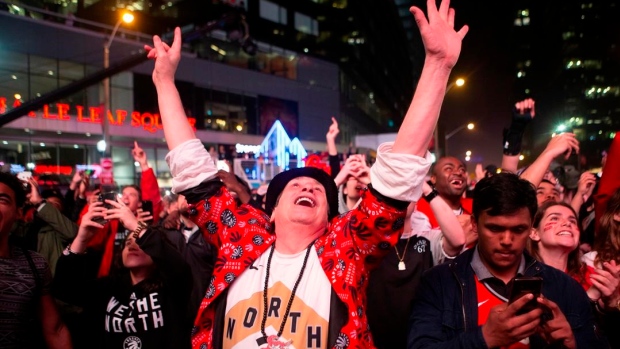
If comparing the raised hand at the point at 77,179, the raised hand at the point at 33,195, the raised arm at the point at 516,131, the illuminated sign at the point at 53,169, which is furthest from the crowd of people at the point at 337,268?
the illuminated sign at the point at 53,169

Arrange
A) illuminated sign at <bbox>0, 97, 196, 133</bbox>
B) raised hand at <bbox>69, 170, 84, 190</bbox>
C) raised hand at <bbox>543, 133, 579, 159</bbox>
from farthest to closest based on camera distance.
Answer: illuminated sign at <bbox>0, 97, 196, 133</bbox> → raised hand at <bbox>69, 170, 84, 190</bbox> → raised hand at <bbox>543, 133, 579, 159</bbox>

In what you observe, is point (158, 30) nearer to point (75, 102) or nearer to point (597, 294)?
point (75, 102)

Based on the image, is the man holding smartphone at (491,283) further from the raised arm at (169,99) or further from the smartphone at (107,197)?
the smartphone at (107,197)

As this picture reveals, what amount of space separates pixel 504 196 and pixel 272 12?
1672 inches

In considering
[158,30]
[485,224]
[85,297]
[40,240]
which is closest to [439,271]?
[485,224]

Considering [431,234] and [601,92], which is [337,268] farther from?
[601,92]

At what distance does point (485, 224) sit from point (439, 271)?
12.6 inches

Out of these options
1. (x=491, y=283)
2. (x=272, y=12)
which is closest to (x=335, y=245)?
(x=491, y=283)

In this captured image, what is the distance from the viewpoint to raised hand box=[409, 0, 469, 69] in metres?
2.24

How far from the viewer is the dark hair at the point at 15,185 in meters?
3.19

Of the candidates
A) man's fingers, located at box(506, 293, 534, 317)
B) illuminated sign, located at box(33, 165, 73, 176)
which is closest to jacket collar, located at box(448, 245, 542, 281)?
man's fingers, located at box(506, 293, 534, 317)

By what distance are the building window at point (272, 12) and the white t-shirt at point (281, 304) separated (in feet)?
134

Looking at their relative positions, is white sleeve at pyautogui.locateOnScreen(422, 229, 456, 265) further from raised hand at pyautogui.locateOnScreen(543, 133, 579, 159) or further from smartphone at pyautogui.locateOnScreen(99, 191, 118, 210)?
smartphone at pyautogui.locateOnScreen(99, 191, 118, 210)

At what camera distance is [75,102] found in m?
27.0
